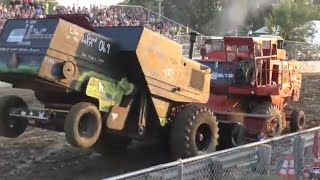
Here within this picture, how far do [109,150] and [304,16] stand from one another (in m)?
40.7

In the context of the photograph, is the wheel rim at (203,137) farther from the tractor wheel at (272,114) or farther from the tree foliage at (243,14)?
the tree foliage at (243,14)

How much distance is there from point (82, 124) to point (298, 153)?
2.78 metres

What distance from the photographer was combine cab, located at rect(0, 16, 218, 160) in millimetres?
6609

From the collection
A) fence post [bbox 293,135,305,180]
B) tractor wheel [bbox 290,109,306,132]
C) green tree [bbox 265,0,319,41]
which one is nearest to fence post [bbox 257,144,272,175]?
fence post [bbox 293,135,305,180]

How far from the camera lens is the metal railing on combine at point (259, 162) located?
5449mm

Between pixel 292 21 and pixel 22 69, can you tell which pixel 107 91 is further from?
pixel 292 21

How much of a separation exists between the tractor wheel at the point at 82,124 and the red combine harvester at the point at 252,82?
455 centimetres

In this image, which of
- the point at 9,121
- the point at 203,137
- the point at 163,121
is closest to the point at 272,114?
the point at 203,137

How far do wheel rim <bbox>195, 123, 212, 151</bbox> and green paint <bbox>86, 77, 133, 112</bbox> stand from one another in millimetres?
1603

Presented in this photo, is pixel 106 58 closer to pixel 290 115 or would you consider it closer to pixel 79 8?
pixel 290 115

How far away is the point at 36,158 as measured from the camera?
933 cm

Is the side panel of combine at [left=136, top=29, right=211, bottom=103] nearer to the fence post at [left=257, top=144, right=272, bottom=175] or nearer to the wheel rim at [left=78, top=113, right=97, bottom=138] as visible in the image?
the wheel rim at [left=78, top=113, right=97, bottom=138]

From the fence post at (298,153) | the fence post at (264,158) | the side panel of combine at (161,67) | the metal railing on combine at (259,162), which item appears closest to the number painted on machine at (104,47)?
the side panel of combine at (161,67)

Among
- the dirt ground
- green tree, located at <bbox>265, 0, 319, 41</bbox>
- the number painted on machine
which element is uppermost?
green tree, located at <bbox>265, 0, 319, 41</bbox>
